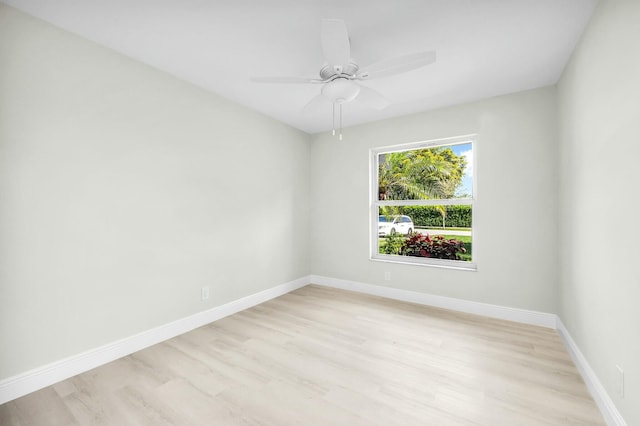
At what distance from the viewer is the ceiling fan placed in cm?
156

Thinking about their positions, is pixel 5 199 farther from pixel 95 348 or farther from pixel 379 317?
pixel 379 317

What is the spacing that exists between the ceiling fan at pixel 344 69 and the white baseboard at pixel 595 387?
2.23 metres

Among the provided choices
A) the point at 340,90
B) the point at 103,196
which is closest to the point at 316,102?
the point at 340,90

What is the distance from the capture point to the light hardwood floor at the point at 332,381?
1594 millimetres

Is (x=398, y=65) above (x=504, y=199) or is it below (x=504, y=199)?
above

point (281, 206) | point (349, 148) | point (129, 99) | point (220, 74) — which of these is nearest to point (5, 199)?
point (129, 99)

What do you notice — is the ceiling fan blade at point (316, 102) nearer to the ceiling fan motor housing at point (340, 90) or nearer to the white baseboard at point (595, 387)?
the ceiling fan motor housing at point (340, 90)

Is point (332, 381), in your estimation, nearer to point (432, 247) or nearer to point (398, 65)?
point (398, 65)

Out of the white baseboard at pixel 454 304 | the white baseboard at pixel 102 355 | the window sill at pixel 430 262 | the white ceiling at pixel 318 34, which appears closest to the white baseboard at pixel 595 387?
the white baseboard at pixel 454 304

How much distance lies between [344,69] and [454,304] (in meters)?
2.93

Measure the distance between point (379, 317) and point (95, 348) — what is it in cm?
261

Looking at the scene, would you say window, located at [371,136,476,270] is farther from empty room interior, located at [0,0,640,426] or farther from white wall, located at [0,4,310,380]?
white wall, located at [0,4,310,380]

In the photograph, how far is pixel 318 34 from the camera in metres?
1.98

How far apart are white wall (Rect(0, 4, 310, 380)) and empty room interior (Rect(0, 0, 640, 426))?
14 mm
